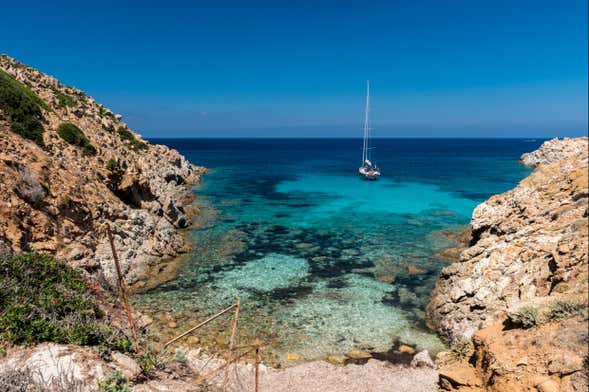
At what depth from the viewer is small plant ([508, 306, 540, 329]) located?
766cm

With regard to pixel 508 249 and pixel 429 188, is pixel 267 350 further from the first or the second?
pixel 429 188

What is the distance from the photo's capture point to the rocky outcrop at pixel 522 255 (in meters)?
10.4

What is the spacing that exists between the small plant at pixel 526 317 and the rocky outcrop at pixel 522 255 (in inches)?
27.3

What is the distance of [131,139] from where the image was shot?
49.8m

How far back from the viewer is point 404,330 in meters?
15.2

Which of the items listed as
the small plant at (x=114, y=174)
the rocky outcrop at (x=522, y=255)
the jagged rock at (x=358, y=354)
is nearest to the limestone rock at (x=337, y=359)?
the jagged rock at (x=358, y=354)

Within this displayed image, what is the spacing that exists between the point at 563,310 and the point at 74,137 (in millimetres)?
29332

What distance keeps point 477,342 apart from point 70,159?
2507 cm

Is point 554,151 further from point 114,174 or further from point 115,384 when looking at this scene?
point 115,384

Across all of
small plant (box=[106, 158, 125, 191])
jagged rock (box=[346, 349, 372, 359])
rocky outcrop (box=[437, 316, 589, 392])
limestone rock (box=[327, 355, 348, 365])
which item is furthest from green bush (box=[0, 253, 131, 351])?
small plant (box=[106, 158, 125, 191])

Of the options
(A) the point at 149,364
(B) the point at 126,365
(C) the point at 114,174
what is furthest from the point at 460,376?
(C) the point at 114,174

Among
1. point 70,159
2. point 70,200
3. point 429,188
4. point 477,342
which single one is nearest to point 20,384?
point 477,342

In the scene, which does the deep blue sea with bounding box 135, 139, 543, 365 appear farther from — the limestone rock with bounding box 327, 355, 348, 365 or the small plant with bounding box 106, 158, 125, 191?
the small plant with bounding box 106, 158, 125, 191

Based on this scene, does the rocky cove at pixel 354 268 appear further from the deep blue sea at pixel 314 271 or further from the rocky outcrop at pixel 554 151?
the rocky outcrop at pixel 554 151
